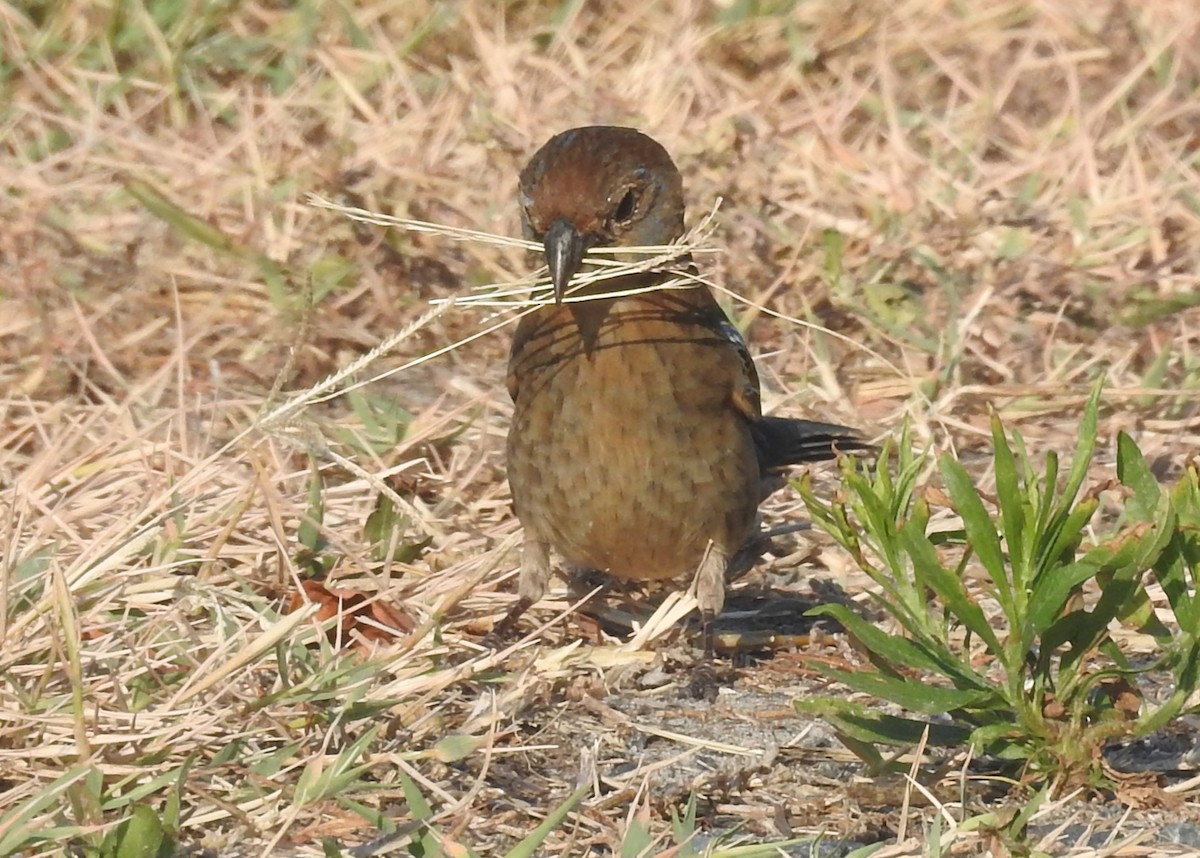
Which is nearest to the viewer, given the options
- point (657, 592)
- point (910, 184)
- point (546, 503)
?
point (546, 503)

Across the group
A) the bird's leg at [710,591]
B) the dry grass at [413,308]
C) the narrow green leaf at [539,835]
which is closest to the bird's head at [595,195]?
the dry grass at [413,308]

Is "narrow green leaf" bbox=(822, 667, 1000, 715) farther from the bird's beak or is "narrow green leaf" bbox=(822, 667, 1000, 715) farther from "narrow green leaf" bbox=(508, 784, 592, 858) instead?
the bird's beak

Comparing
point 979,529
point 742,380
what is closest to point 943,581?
point 979,529

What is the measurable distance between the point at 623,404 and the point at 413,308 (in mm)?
1618

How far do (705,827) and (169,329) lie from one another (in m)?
2.87

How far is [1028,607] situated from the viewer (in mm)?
2822

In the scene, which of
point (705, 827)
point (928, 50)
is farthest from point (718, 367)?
point (928, 50)

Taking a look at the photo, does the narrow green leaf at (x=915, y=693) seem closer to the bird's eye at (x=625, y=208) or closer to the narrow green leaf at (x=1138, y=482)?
the narrow green leaf at (x=1138, y=482)

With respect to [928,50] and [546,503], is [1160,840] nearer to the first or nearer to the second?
[546,503]

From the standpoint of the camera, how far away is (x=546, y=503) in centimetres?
400

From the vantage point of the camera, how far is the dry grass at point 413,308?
10.1 feet

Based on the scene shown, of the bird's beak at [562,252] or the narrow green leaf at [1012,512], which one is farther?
the bird's beak at [562,252]

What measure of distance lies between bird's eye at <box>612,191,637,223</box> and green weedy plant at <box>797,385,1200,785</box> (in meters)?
1.08

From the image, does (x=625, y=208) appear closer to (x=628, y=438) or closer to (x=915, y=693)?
(x=628, y=438)
